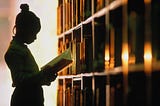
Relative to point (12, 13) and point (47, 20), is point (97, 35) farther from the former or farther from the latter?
point (12, 13)

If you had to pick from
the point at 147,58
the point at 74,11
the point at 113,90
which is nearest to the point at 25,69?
the point at 74,11

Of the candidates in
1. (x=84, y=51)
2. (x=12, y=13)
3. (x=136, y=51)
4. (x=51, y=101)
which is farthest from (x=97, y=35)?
(x=12, y=13)

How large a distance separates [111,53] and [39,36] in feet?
8.35

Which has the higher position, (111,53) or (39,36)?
(39,36)

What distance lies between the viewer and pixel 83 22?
265 cm

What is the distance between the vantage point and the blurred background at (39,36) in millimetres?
4207

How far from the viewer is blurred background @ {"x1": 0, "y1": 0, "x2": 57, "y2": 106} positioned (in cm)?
421

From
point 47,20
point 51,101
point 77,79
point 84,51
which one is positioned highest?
point 47,20

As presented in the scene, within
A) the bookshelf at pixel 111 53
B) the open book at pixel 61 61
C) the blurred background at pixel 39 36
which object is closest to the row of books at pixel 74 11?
the bookshelf at pixel 111 53

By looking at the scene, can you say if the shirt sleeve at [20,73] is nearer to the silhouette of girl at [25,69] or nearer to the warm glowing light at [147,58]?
the silhouette of girl at [25,69]

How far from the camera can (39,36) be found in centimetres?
449

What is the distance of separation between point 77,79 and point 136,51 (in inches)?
47.8

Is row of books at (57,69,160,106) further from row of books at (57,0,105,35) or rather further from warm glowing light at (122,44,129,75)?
row of books at (57,0,105,35)

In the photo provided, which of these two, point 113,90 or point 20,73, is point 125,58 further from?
point 20,73
